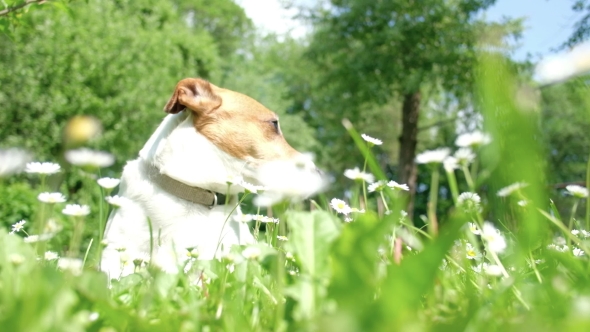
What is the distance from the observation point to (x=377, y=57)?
16.0m

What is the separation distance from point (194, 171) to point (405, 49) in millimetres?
13878

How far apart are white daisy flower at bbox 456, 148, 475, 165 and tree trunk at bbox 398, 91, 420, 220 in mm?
15510

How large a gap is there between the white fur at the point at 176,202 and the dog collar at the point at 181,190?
0.08 ft

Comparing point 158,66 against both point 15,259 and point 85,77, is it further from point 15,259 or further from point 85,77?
point 15,259

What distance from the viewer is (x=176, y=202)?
3.12 m

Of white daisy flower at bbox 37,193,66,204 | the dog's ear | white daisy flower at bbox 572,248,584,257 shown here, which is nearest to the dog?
the dog's ear

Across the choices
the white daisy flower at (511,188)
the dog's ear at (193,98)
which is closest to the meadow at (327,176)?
the white daisy flower at (511,188)

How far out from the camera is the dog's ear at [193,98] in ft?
11.9

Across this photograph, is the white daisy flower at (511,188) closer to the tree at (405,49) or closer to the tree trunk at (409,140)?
the tree at (405,49)

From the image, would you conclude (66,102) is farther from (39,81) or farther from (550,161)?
(550,161)

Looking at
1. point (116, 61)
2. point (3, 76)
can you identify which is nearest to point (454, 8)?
point (116, 61)

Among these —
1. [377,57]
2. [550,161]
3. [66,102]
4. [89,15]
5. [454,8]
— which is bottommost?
[66,102]

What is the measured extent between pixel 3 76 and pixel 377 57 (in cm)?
1027

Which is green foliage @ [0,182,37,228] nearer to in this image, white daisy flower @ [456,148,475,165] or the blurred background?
the blurred background
